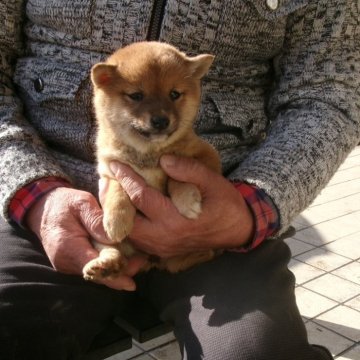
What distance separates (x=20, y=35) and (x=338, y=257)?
1.94 meters

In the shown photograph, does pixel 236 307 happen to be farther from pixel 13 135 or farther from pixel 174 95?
pixel 13 135

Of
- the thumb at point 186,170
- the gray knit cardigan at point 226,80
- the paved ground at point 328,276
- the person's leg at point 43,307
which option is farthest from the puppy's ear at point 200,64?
the paved ground at point 328,276

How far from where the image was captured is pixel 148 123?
4.66ft

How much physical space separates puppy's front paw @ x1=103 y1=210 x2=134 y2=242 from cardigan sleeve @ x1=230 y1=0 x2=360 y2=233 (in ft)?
1.10

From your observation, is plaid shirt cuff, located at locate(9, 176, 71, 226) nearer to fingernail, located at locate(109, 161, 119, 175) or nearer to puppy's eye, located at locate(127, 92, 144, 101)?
fingernail, located at locate(109, 161, 119, 175)

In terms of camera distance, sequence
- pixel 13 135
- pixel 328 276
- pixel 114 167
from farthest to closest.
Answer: pixel 328 276, pixel 13 135, pixel 114 167

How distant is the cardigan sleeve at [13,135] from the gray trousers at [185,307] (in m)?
0.16

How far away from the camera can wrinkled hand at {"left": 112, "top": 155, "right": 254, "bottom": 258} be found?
1.37 m

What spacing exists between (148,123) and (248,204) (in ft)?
1.09

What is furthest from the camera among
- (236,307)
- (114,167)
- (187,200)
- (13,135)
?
(13,135)

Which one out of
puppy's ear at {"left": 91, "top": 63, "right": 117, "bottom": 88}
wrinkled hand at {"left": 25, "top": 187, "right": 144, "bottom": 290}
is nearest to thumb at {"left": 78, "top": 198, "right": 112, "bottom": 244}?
wrinkled hand at {"left": 25, "top": 187, "right": 144, "bottom": 290}

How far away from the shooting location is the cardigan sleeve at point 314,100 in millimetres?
1535

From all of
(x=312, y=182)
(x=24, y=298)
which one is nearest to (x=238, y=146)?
(x=312, y=182)

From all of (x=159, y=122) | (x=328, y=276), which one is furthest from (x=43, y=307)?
(x=328, y=276)
